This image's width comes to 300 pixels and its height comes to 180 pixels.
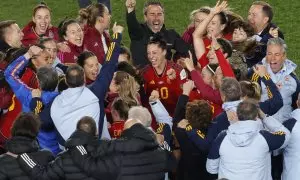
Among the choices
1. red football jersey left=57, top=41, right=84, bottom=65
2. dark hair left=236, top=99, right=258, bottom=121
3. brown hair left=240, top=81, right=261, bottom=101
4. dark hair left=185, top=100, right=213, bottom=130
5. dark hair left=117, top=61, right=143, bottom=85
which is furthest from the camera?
red football jersey left=57, top=41, right=84, bottom=65

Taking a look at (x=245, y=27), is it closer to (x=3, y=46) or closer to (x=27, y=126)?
(x=3, y=46)

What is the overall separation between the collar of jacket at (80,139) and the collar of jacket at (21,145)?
31 centimetres

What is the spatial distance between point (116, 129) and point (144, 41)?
3047mm

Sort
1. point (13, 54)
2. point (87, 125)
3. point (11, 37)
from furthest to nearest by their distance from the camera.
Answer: point (11, 37) → point (13, 54) → point (87, 125)

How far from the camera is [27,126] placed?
6.30m

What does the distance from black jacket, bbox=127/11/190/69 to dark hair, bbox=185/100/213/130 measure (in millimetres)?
2988

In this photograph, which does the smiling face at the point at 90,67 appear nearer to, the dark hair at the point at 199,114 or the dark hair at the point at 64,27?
the dark hair at the point at 64,27

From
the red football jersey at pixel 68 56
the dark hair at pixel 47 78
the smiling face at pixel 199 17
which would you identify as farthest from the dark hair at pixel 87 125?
the smiling face at pixel 199 17

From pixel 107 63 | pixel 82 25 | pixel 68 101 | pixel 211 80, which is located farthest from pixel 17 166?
pixel 82 25

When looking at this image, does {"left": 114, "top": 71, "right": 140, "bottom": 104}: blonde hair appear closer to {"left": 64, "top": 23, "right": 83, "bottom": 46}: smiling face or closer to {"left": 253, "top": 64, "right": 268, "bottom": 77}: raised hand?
{"left": 253, "top": 64, "right": 268, "bottom": 77}: raised hand

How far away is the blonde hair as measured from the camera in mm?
7635

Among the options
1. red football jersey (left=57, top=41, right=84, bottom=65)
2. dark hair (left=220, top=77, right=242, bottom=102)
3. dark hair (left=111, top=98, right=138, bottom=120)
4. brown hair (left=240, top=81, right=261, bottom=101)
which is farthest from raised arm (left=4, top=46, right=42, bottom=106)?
brown hair (left=240, top=81, right=261, bottom=101)

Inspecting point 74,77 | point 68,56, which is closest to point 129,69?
point 68,56

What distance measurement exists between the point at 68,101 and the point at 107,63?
0.64 metres
